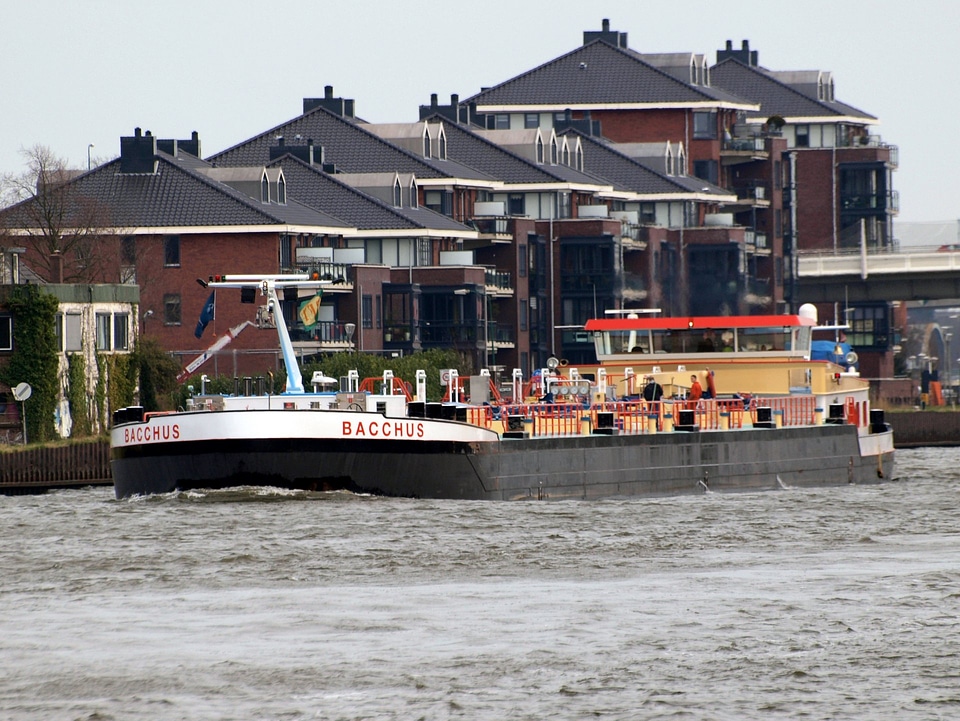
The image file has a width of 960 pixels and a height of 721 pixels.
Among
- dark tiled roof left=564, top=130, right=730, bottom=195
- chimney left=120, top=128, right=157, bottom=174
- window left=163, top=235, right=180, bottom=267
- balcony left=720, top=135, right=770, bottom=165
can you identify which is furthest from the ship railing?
balcony left=720, top=135, right=770, bottom=165

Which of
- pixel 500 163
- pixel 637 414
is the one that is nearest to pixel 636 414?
pixel 637 414

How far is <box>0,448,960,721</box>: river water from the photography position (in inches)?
947

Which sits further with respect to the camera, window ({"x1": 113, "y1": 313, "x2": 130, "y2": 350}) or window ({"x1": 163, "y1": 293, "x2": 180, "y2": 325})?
window ({"x1": 163, "y1": 293, "x2": 180, "y2": 325})

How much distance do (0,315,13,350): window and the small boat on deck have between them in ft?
78.2

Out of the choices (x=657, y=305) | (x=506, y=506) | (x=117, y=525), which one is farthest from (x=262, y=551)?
(x=657, y=305)

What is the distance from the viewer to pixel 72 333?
262ft

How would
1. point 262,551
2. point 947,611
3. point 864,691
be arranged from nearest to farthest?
point 864,691 < point 947,611 < point 262,551

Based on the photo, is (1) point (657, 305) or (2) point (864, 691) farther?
(1) point (657, 305)

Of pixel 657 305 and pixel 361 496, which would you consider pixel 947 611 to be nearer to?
pixel 361 496

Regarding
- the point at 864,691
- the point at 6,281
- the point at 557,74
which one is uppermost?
the point at 557,74

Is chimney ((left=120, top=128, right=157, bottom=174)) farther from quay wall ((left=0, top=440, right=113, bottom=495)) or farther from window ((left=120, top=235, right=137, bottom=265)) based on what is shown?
quay wall ((left=0, top=440, right=113, bottom=495))

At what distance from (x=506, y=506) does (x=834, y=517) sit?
7.31 meters

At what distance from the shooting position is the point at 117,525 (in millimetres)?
41781

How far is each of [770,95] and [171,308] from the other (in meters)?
75.4
